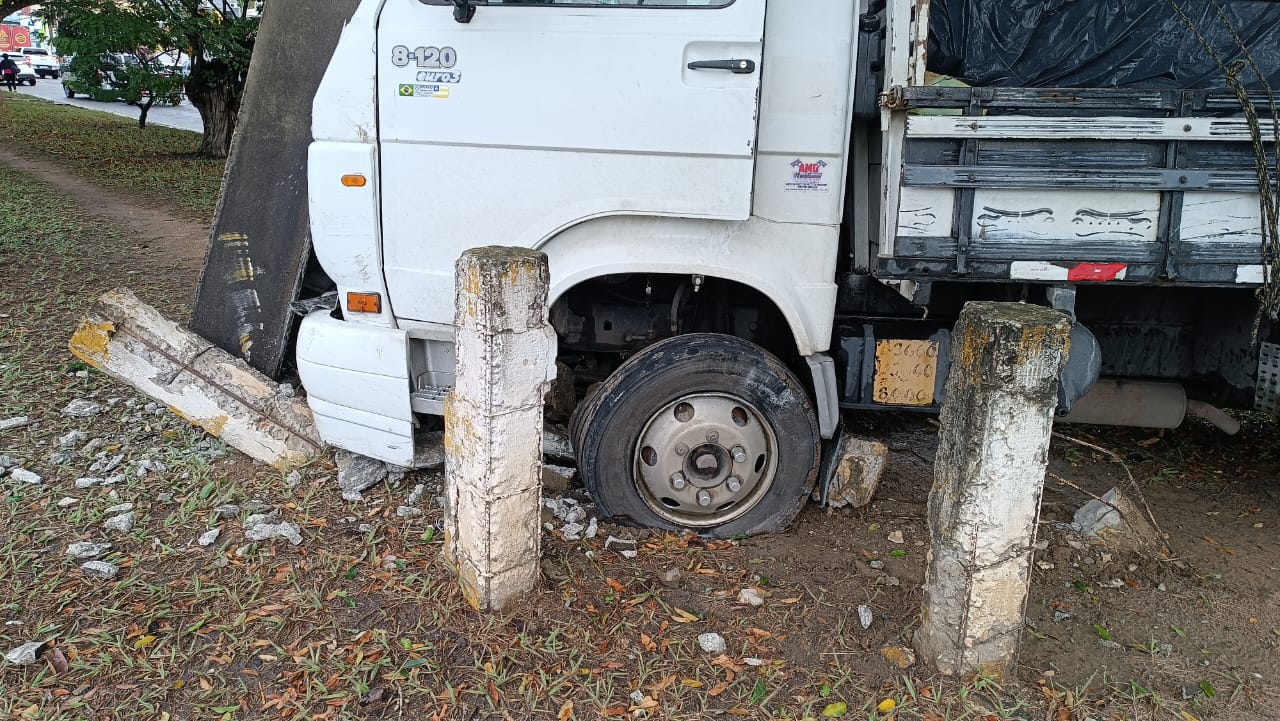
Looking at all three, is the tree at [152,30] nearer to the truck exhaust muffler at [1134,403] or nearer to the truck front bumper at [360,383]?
the truck front bumper at [360,383]

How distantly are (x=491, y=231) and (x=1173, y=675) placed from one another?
2958 mm

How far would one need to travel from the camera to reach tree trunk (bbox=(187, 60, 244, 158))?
14.6 meters

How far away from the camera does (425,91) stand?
3.60 meters

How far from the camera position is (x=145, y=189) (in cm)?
1272

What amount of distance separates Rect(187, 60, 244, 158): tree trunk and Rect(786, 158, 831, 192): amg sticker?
12934mm

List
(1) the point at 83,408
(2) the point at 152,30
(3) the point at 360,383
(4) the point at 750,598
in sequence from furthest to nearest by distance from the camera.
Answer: (2) the point at 152,30
(1) the point at 83,408
(3) the point at 360,383
(4) the point at 750,598

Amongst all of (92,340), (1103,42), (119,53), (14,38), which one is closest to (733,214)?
(1103,42)

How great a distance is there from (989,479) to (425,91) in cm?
250

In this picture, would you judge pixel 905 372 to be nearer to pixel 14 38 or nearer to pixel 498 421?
pixel 498 421

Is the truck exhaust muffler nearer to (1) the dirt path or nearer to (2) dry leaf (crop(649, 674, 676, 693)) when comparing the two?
(2) dry leaf (crop(649, 674, 676, 693))

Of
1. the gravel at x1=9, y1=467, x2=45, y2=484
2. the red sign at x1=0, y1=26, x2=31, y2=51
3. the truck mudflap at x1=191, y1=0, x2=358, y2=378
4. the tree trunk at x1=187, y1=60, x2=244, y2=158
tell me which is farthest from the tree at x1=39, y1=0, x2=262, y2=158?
the red sign at x1=0, y1=26, x2=31, y2=51

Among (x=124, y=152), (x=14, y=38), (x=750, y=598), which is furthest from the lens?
(x=14, y=38)

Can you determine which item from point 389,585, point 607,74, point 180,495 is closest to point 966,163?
point 607,74

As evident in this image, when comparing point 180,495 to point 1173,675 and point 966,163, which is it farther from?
point 1173,675
